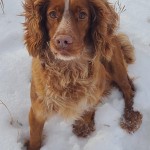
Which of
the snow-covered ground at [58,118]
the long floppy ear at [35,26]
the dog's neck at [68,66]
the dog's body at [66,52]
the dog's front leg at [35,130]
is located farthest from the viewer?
the snow-covered ground at [58,118]

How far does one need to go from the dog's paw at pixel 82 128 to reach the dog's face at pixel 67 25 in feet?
3.86

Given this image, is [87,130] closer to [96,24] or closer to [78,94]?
[78,94]

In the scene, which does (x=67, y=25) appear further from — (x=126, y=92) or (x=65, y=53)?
(x=126, y=92)

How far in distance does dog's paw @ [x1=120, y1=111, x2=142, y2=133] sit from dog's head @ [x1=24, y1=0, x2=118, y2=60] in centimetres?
99

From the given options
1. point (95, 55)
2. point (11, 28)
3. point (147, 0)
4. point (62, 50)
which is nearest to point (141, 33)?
point (147, 0)

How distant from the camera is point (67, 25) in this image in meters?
3.20

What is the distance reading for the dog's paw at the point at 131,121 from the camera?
4.34 m

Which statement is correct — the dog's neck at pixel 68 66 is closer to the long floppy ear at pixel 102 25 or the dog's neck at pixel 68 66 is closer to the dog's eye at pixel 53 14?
the long floppy ear at pixel 102 25

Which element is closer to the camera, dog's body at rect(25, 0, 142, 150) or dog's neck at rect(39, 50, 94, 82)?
dog's body at rect(25, 0, 142, 150)

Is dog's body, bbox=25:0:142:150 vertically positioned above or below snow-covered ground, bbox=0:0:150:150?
above

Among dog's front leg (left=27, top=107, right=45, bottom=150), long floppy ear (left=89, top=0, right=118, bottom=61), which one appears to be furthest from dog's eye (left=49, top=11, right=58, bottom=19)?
dog's front leg (left=27, top=107, right=45, bottom=150)

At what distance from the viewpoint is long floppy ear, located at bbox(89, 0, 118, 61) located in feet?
11.4

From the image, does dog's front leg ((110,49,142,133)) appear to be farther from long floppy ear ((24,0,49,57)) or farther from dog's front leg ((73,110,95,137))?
long floppy ear ((24,0,49,57))

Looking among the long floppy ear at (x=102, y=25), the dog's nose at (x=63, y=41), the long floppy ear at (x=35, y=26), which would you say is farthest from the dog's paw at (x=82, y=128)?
the dog's nose at (x=63, y=41)
